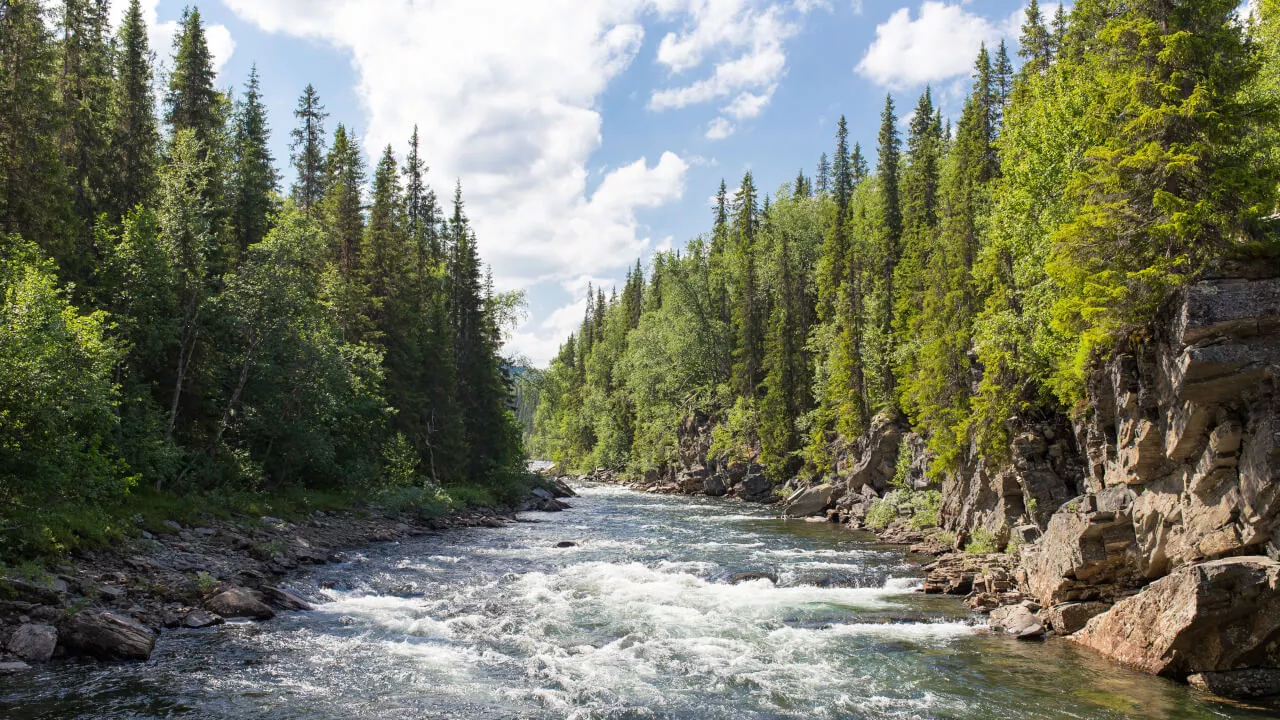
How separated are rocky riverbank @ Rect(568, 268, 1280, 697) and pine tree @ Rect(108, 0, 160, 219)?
32.1 meters

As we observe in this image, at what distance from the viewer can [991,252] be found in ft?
90.6

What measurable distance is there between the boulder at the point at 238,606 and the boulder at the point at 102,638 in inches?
114

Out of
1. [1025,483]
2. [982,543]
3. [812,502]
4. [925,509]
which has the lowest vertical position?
[812,502]

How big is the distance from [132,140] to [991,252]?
33783 mm

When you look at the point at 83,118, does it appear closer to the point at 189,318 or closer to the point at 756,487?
the point at 189,318

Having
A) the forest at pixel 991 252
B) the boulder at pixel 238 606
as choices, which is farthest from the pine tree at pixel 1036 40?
the boulder at pixel 238 606

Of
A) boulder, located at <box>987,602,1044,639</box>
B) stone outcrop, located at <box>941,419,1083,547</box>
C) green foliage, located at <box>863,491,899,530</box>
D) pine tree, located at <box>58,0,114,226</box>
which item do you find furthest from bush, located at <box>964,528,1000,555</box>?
pine tree, located at <box>58,0,114,226</box>

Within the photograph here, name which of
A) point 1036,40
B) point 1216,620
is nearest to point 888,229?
point 1036,40

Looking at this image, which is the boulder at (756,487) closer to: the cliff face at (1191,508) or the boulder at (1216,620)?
the cliff face at (1191,508)

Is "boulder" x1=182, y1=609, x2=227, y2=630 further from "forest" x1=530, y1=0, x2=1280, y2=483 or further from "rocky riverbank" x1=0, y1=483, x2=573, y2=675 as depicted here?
"forest" x1=530, y1=0, x2=1280, y2=483

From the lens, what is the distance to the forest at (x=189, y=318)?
16.8 m

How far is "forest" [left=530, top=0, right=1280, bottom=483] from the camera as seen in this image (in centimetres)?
1570

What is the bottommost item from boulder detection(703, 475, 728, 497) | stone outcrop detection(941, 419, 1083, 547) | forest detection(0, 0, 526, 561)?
boulder detection(703, 475, 728, 497)

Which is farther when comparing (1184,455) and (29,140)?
(29,140)
